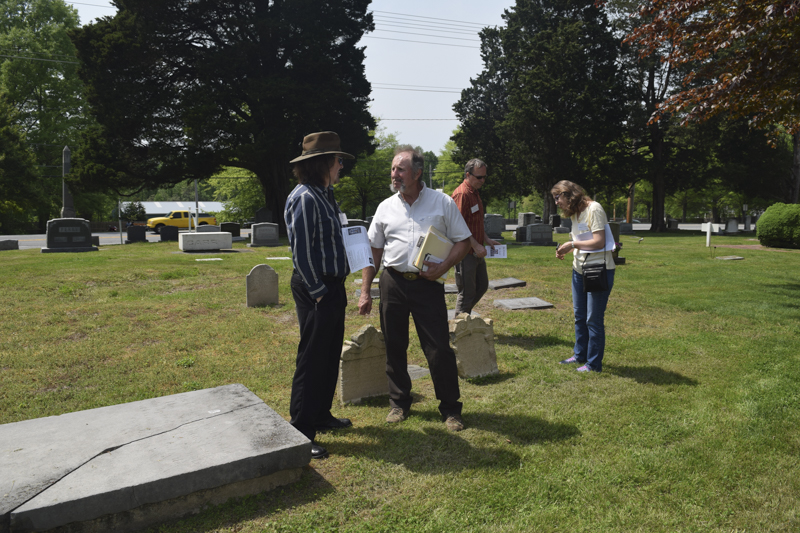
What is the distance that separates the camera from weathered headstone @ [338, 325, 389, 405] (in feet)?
14.9

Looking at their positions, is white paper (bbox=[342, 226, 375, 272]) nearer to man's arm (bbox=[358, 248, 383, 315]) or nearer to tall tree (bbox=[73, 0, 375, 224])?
man's arm (bbox=[358, 248, 383, 315])

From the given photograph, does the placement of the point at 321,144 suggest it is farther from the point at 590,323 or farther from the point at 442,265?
the point at 590,323

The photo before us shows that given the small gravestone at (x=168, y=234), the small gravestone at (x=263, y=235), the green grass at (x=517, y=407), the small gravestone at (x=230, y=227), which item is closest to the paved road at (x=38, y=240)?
the small gravestone at (x=230, y=227)

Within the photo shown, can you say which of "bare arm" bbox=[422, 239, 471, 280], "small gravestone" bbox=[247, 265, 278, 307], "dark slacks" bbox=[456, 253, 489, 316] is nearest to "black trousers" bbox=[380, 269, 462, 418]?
"bare arm" bbox=[422, 239, 471, 280]

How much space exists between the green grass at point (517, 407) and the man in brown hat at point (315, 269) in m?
0.46

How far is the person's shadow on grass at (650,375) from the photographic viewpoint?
5000mm

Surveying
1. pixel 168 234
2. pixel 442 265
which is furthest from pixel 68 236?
pixel 442 265

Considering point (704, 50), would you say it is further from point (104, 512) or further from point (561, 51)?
point (561, 51)

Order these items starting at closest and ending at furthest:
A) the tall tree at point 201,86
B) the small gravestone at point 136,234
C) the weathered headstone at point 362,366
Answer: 1. the weathered headstone at point 362,366
2. the tall tree at point 201,86
3. the small gravestone at point 136,234

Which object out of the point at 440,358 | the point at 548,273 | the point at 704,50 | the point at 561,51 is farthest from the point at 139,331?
the point at 561,51

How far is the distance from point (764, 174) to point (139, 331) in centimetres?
4080

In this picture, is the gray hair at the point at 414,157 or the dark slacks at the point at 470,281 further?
the dark slacks at the point at 470,281

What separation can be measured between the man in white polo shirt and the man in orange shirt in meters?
1.90

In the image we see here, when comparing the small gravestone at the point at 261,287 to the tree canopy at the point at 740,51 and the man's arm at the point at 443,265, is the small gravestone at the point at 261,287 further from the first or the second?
the tree canopy at the point at 740,51
